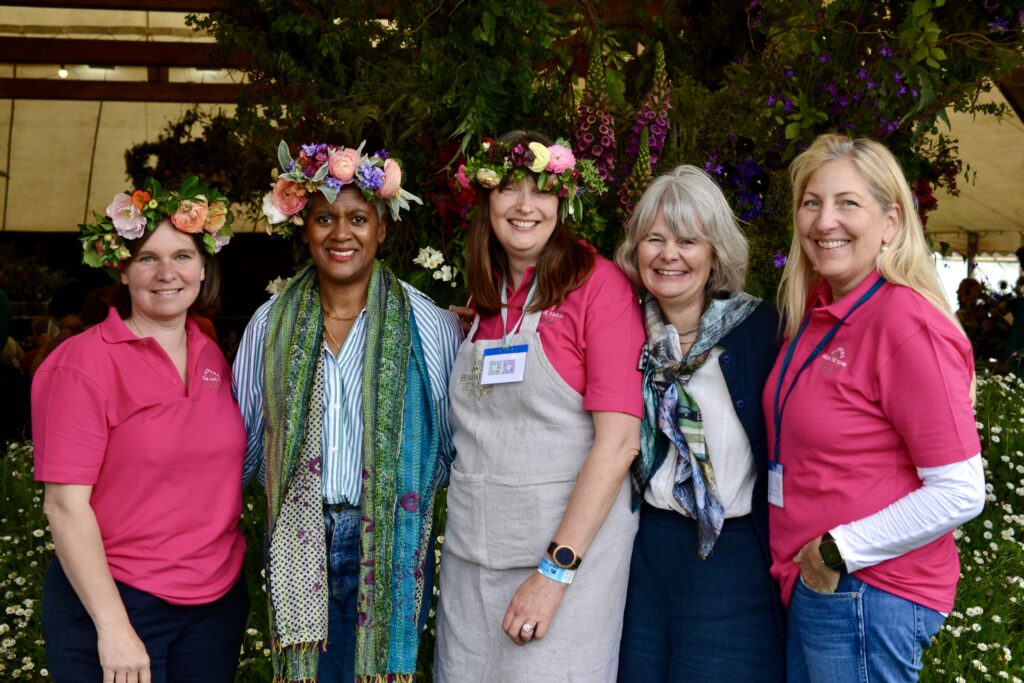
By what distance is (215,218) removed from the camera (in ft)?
7.89

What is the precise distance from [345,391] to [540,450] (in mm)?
587

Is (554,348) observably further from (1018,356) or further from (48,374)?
(1018,356)

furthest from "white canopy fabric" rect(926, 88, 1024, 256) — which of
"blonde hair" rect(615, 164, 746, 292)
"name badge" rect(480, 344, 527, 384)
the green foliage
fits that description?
"name badge" rect(480, 344, 527, 384)

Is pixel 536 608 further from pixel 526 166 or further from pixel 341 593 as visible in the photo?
pixel 526 166

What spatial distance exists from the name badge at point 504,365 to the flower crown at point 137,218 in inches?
30.9

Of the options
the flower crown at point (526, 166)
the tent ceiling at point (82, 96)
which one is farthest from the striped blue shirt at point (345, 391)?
the tent ceiling at point (82, 96)

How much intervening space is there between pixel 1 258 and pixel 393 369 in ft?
26.0

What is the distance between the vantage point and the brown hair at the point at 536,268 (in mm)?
2334

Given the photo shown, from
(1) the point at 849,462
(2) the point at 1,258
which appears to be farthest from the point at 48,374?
(2) the point at 1,258

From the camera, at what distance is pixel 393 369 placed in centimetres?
253

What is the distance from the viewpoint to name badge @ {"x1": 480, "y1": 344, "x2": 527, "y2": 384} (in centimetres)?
228

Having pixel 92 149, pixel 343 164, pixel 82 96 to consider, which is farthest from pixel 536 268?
pixel 92 149

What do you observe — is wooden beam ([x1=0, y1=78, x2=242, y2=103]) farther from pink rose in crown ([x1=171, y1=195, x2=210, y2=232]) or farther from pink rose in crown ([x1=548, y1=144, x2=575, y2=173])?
pink rose in crown ([x1=548, y1=144, x2=575, y2=173])

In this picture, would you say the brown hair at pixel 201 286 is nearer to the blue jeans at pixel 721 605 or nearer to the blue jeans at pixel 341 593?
the blue jeans at pixel 341 593
